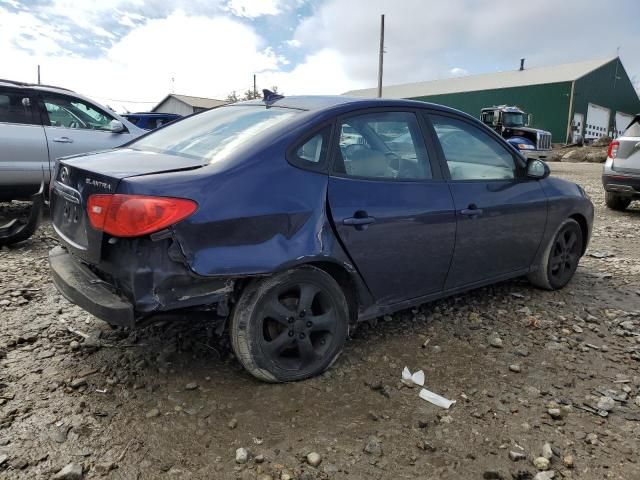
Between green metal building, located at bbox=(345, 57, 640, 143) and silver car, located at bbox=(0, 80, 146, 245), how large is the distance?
3250 centimetres

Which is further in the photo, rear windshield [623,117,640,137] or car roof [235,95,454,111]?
rear windshield [623,117,640,137]

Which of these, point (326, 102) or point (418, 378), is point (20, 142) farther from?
point (418, 378)

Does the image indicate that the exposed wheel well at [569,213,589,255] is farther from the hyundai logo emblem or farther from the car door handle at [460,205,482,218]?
the hyundai logo emblem

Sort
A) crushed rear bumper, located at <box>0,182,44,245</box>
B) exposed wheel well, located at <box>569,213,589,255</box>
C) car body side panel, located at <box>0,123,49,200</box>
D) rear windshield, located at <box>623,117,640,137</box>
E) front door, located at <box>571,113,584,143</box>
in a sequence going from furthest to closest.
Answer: front door, located at <box>571,113,584,143</box> → rear windshield, located at <box>623,117,640,137</box> → car body side panel, located at <box>0,123,49,200</box> → crushed rear bumper, located at <box>0,182,44,245</box> → exposed wheel well, located at <box>569,213,589,255</box>

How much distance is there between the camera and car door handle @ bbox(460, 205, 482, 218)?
133 inches

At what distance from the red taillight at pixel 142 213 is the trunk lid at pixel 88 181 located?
0.09 meters

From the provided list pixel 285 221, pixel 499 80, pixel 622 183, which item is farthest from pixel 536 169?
pixel 499 80

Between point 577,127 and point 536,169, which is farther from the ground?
point 577,127

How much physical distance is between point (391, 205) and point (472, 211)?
0.75m

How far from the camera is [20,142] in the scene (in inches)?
239

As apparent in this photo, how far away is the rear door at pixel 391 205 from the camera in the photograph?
2.85 meters

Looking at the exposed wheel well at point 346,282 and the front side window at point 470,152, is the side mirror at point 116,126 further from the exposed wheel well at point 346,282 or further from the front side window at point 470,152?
the exposed wheel well at point 346,282

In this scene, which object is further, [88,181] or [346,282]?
[346,282]

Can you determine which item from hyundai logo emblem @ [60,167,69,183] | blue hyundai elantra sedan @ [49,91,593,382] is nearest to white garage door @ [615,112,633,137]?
blue hyundai elantra sedan @ [49,91,593,382]
